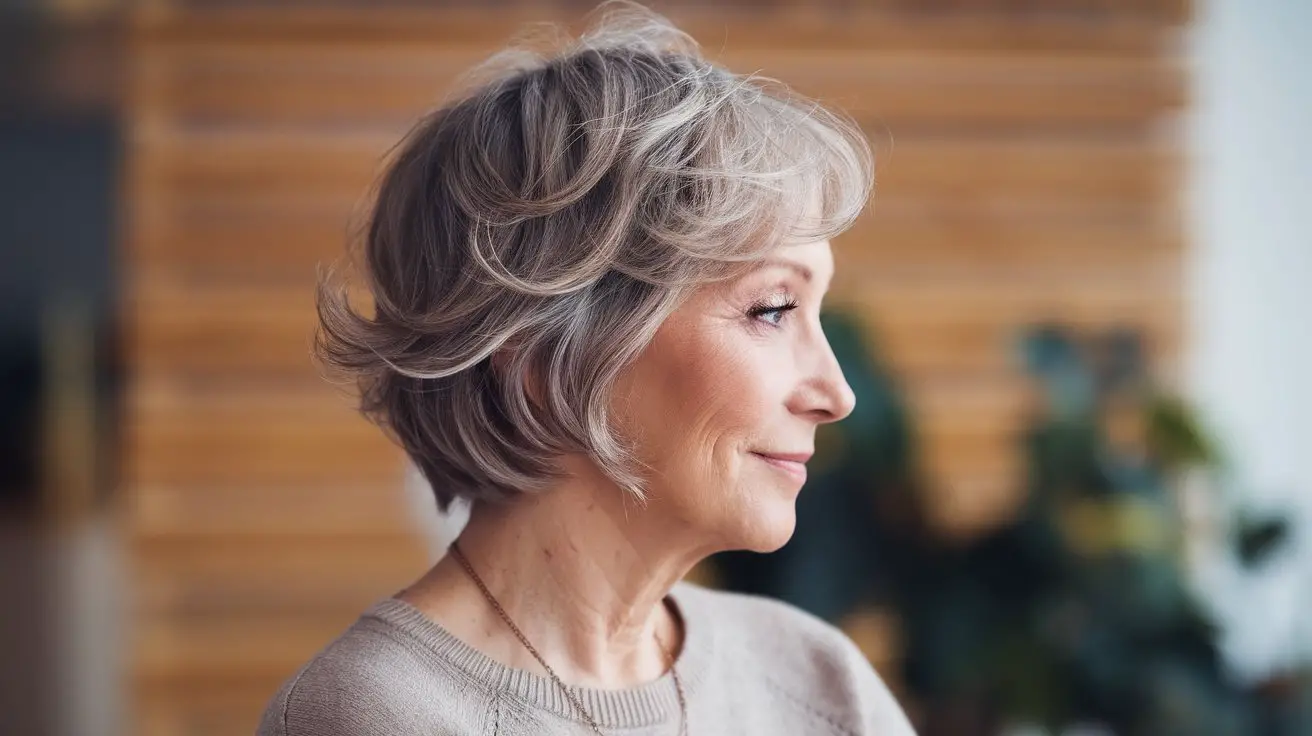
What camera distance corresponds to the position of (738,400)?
3.50 feet

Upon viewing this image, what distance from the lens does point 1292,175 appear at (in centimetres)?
354

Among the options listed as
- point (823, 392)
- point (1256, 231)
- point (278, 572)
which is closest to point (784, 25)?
point (1256, 231)

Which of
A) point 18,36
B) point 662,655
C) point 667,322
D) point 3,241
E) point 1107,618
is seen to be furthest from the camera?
point 3,241

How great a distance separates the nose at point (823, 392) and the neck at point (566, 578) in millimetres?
158

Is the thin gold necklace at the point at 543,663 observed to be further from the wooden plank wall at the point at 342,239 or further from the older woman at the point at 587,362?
the wooden plank wall at the point at 342,239

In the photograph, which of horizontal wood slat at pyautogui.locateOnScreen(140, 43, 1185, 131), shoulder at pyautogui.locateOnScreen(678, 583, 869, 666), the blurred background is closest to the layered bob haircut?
shoulder at pyautogui.locateOnScreen(678, 583, 869, 666)

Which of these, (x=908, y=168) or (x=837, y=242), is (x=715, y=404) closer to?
(x=837, y=242)

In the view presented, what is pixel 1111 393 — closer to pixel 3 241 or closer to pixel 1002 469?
pixel 1002 469

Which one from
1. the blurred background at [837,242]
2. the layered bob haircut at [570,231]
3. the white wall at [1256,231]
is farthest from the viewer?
the white wall at [1256,231]

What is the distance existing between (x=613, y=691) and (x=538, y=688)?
0.07 meters

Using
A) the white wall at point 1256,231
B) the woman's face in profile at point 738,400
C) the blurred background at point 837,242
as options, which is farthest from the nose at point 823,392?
the white wall at point 1256,231

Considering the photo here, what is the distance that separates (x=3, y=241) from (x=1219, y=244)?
4875mm

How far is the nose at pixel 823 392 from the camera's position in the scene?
1090 millimetres

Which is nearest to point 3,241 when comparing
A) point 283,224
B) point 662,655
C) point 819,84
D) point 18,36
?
point 18,36
